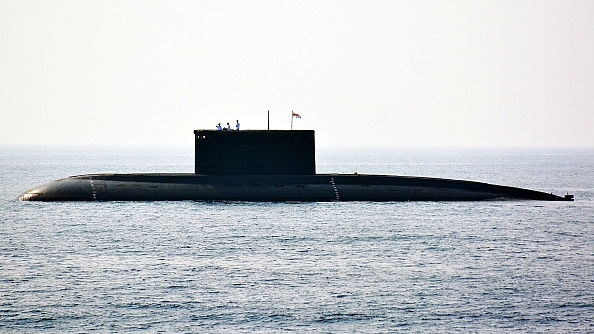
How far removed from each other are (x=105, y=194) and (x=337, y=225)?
15.8 m

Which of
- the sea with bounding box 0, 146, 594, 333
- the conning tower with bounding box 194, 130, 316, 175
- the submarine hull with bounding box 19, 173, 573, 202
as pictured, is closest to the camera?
the sea with bounding box 0, 146, 594, 333

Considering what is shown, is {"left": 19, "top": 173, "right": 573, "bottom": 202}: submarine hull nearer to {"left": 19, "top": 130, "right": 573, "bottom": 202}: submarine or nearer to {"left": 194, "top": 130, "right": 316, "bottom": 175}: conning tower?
{"left": 19, "top": 130, "right": 573, "bottom": 202}: submarine

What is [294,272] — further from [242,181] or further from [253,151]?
[253,151]

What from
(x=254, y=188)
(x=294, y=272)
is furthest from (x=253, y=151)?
(x=294, y=272)

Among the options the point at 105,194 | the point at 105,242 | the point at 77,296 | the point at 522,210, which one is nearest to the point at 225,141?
the point at 105,194

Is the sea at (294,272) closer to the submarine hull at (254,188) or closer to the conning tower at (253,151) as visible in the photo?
the submarine hull at (254,188)

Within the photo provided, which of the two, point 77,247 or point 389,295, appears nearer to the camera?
point 389,295

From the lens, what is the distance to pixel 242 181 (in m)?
55.1

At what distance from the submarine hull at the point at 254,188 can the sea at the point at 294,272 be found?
1286 millimetres

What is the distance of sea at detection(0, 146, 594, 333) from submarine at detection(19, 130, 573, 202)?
135 cm

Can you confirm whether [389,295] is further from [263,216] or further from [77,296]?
[263,216]

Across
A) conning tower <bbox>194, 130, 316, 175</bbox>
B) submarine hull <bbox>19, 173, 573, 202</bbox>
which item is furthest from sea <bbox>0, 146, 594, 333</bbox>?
conning tower <bbox>194, 130, 316, 175</bbox>

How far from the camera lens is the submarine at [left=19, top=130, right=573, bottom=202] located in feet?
179

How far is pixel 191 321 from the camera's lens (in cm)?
2677
